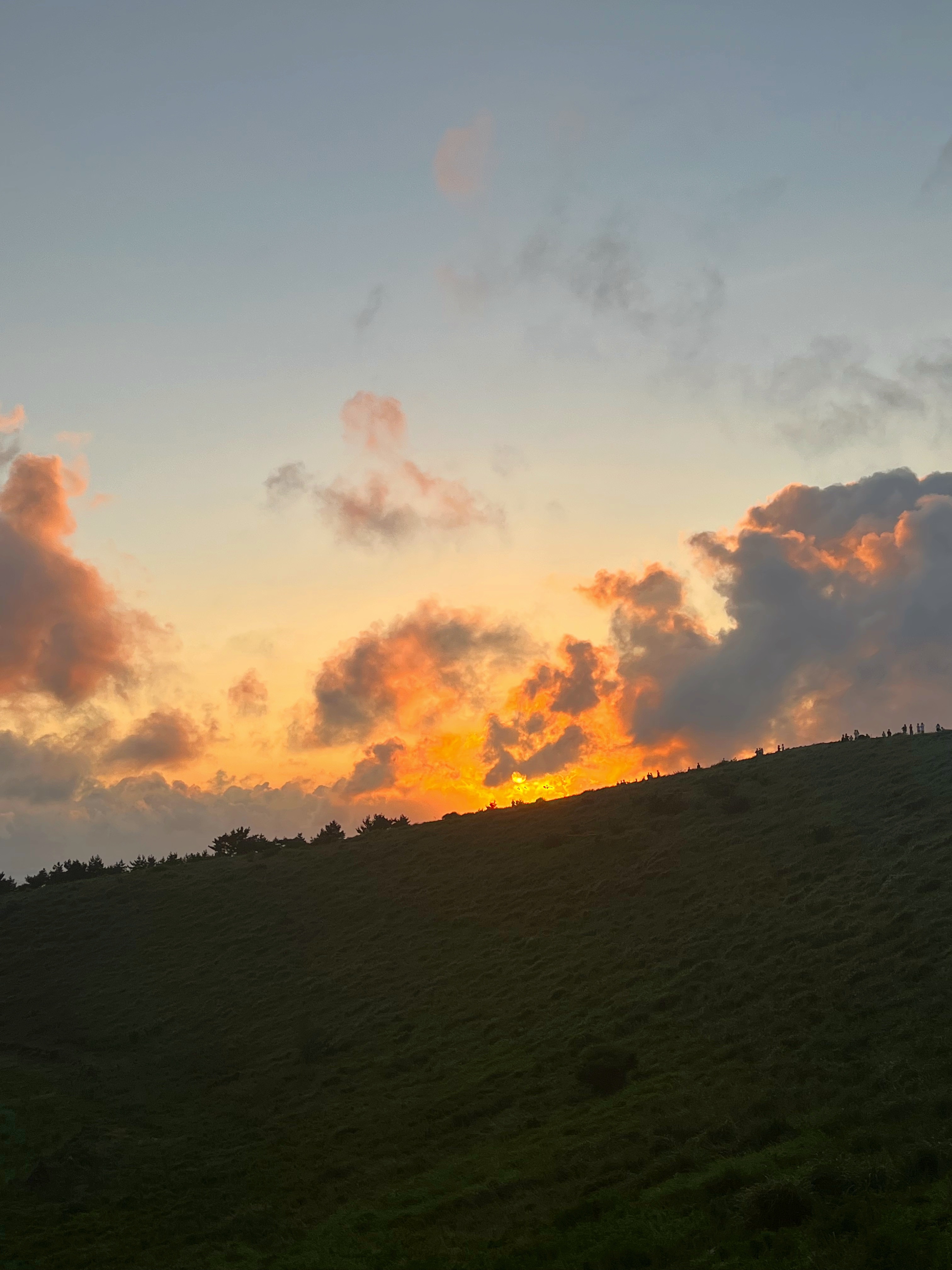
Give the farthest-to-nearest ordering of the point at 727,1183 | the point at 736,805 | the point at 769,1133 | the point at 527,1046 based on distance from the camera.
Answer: the point at 736,805, the point at 527,1046, the point at 769,1133, the point at 727,1183

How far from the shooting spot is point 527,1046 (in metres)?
36.5

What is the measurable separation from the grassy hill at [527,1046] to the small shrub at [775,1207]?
0.20 ft

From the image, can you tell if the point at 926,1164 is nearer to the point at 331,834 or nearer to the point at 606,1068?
the point at 606,1068

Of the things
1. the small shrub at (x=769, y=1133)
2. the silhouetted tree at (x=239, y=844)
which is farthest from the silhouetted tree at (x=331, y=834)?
the small shrub at (x=769, y=1133)

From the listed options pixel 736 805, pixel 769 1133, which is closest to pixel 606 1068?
pixel 769 1133

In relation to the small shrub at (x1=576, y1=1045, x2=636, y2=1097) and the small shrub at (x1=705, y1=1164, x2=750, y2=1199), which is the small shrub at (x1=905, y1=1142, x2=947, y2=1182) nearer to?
the small shrub at (x1=705, y1=1164, x2=750, y2=1199)

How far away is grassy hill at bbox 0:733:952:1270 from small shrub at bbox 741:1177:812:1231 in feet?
0.20

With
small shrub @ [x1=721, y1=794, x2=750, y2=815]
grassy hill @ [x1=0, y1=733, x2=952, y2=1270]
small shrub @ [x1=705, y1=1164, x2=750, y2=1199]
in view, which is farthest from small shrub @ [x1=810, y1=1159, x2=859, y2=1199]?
small shrub @ [x1=721, y1=794, x2=750, y2=815]

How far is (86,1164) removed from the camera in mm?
29672

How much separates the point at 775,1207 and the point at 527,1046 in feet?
63.8

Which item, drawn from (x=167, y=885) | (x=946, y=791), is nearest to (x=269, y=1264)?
(x=946, y=791)

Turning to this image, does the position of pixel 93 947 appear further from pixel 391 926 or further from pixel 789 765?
pixel 789 765

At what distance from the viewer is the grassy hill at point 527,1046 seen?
67.6 feet

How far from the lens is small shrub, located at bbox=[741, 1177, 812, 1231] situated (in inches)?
703
